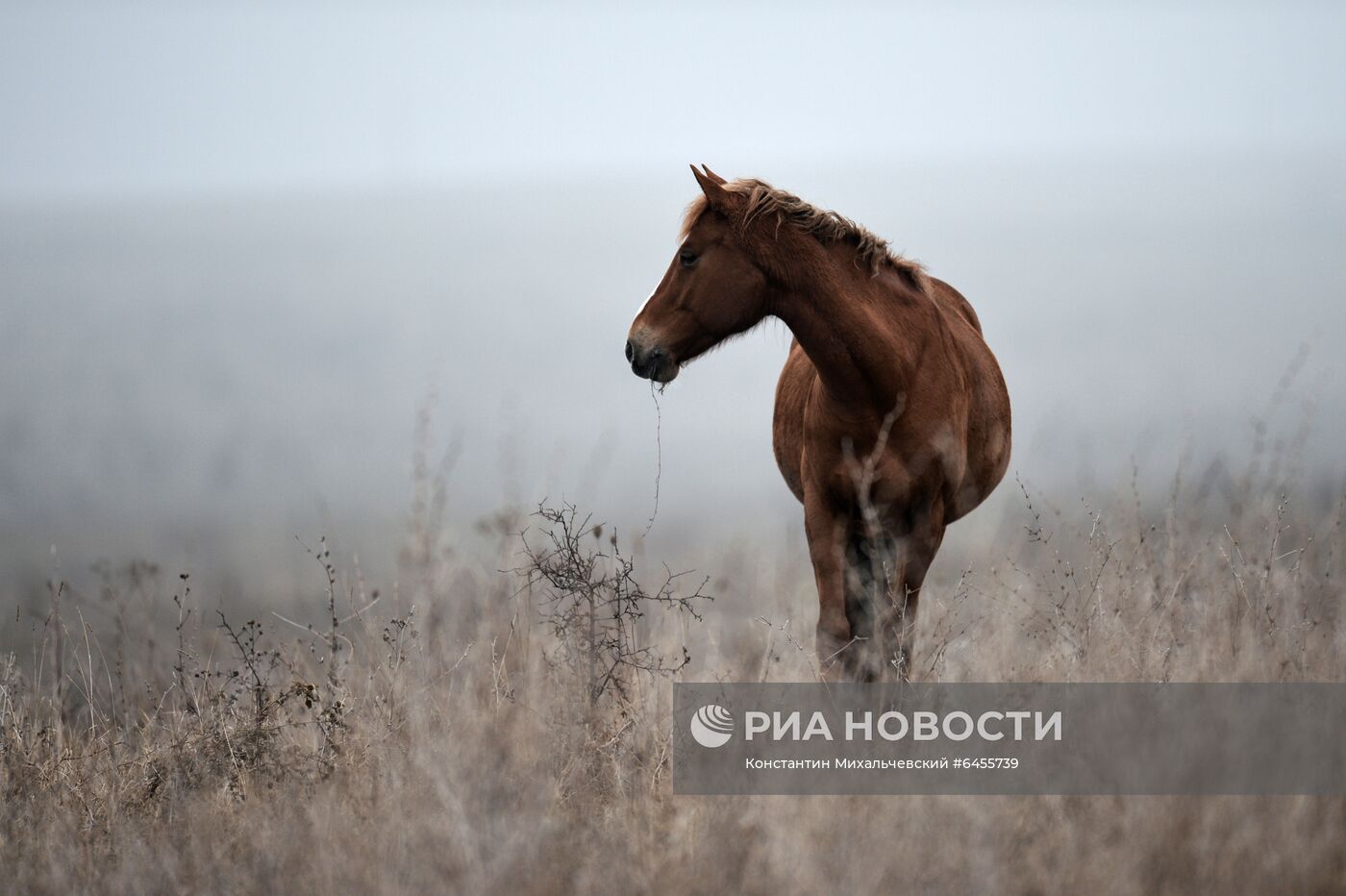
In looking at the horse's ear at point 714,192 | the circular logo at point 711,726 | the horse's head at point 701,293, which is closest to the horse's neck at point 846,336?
the horse's head at point 701,293

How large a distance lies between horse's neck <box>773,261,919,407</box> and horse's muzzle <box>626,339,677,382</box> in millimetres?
588

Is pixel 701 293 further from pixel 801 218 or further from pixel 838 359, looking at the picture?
pixel 838 359

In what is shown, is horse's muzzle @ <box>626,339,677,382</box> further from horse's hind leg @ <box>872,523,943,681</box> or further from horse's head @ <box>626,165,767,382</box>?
horse's hind leg @ <box>872,523,943,681</box>

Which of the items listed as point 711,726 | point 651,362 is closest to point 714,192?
point 651,362

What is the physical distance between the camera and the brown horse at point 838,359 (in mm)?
5184

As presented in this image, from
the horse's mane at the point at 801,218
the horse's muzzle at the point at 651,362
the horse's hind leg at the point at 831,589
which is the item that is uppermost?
the horse's mane at the point at 801,218

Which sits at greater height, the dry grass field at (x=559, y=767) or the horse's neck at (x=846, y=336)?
the horse's neck at (x=846, y=336)

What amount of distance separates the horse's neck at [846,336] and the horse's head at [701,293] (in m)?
0.20

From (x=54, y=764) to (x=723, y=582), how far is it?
3519 millimetres

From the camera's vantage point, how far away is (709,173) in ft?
17.5

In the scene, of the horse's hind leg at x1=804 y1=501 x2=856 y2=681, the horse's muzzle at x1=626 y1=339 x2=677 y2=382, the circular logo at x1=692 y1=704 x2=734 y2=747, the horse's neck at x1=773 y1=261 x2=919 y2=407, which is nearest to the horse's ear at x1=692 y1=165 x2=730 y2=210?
the horse's neck at x1=773 y1=261 x2=919 y2=407

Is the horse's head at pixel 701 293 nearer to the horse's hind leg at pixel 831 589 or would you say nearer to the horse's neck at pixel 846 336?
the horse's neck at pixel 846 336

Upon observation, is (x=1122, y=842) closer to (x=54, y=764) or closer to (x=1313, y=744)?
(x=1313, y=744)

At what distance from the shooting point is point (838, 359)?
5.18 meters
